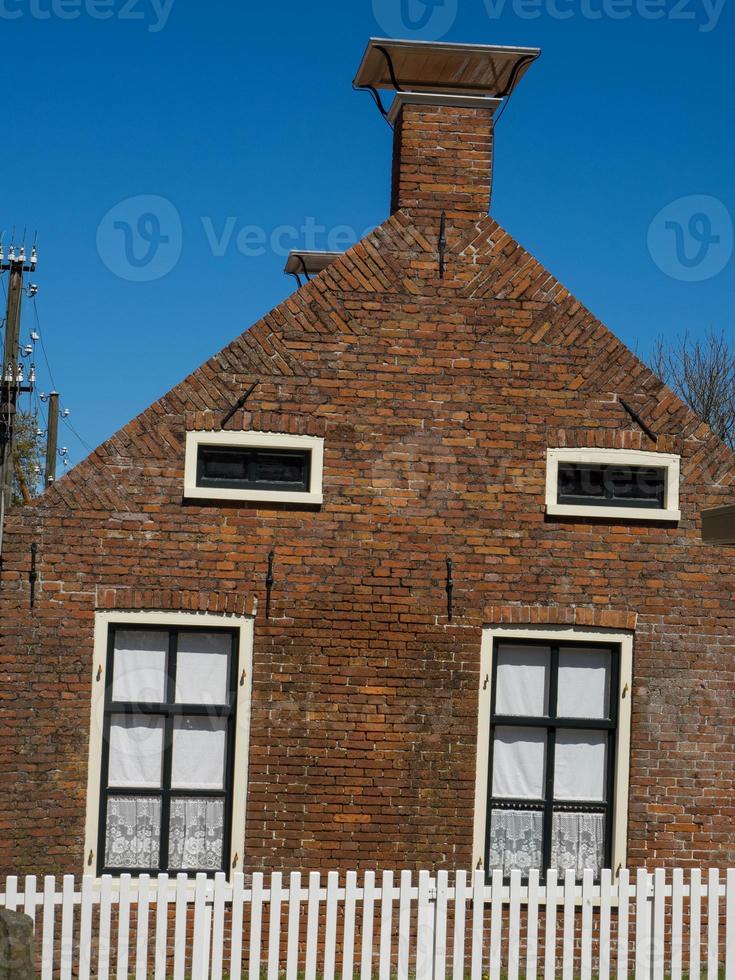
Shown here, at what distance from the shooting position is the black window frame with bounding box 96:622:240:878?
9.80 m

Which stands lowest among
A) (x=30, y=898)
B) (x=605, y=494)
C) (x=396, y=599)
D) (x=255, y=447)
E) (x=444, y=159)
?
(x=30, y=898)

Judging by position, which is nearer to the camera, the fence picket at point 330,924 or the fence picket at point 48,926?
the fence picket at point 48,926

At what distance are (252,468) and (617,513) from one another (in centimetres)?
301

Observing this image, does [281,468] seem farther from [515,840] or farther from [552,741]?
[515,840]

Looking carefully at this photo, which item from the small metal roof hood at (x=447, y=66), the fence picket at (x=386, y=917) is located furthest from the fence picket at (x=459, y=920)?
the small metal roof hood at (x=447, y=66)

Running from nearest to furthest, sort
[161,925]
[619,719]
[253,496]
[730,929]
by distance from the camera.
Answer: [161,925], [730,929], [253,496], [619,719]

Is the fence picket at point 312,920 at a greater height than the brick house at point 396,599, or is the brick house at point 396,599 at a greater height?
the brick house at point 396,599

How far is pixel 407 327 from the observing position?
10.3 m

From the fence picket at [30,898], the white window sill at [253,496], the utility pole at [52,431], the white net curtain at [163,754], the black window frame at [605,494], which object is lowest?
the fence picket at [30,898]

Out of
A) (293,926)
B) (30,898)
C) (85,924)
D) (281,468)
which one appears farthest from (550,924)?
(281,468)

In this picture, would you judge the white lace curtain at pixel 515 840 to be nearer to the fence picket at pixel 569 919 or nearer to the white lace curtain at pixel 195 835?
the fence picket at pixel 569 919

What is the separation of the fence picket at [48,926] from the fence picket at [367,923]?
2.00 m

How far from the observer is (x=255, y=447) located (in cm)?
1002

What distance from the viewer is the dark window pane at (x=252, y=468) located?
10023mm
